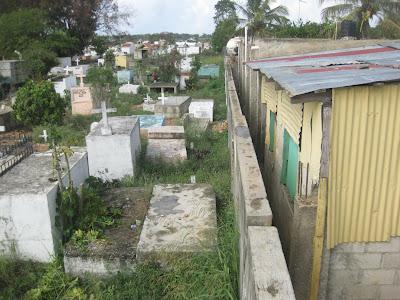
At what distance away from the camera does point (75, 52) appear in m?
35.6

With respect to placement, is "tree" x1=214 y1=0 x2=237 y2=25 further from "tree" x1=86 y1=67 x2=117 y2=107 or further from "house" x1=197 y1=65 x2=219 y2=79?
"tree" x1=86 y1=67 x2=117 y2=107

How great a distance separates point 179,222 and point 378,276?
2829mm

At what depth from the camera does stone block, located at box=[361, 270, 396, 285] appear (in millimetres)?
3963

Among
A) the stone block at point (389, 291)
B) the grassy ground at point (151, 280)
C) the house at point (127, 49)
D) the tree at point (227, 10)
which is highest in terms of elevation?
the tree at point (227, 10)

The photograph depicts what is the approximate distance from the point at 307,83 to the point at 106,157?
240 inches

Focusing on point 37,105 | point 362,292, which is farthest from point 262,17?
point 362,292

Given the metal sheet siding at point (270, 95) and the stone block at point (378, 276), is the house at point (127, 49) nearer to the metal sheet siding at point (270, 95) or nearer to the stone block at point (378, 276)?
the metal sheet siding at point (270, 95)

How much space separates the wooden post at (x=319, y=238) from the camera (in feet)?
12.1

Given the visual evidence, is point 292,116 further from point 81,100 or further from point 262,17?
point 262,17

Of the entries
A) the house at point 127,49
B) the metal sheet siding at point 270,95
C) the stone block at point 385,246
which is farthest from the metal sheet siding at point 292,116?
the house at point 127,49

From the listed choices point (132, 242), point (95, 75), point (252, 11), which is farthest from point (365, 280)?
point (252, 11)

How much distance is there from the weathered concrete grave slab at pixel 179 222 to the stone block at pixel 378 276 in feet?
6.06

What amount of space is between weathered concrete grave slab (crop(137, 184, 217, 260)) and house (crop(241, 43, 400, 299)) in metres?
1.58

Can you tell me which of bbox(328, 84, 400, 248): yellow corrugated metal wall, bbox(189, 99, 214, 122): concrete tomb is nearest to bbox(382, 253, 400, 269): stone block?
bbox(328, 84, 400, 248): yellow corrugated metal wall
